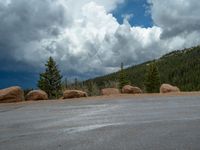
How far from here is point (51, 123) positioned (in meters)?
11.6

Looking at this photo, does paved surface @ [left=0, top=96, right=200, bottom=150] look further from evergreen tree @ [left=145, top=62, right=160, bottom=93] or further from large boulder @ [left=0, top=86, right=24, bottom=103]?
evergreen tree @ [left=145, top=62, right=160, bottom=93]

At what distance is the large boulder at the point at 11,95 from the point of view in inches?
891

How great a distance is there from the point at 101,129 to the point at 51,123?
99.1 inches

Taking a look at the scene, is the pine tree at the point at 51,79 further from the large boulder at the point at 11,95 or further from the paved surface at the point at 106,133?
the paved surface at the point at 106,133

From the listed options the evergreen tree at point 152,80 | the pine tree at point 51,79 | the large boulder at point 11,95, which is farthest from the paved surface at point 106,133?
the evergreen tree at point 152,80

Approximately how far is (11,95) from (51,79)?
127 feet

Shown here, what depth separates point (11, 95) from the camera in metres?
22.8

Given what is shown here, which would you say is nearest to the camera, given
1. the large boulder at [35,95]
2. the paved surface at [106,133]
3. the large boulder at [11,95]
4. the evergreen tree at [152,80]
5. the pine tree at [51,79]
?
the paved surface at [106,133]

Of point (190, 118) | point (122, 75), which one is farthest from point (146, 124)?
point (122, 75)

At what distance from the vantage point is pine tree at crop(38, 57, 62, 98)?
6081 cm

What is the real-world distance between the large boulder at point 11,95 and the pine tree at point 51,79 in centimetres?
3721

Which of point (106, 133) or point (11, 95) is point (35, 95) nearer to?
point (11, 95)

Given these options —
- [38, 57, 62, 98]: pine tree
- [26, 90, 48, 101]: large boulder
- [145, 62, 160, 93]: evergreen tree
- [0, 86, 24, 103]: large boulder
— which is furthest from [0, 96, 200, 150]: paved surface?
[145, 62, 160, 93]: evergreen tree

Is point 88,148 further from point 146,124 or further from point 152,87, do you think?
point 152,87
